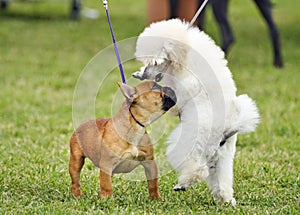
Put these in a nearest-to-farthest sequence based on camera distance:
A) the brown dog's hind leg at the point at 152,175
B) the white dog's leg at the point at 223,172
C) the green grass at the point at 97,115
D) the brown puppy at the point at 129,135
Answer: the brown puppy at the point at 129,135, the brown dog's hind leg at the point at 152,175, the white dog's leg at the point at 223,172, the green grass at the point at 97,115

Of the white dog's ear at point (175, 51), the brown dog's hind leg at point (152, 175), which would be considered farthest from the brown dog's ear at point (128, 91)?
the brown dog's hind leg at point (152, 175)

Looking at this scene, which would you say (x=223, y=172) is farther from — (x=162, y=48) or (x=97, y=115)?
(x=97, y=115)

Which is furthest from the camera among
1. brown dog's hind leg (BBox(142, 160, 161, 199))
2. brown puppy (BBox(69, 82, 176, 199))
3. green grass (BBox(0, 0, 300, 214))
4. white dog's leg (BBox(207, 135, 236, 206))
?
green grass (BBox(0, 0, 300, 214))

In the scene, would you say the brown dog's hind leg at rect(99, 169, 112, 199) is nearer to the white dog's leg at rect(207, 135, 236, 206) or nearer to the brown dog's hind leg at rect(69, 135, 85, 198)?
the brown dog's hind leg at rect(69, 135, 85, 198)

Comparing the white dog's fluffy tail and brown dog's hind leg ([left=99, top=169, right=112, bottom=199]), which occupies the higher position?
the white dog's fluffy tail

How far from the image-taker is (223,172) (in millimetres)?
4070

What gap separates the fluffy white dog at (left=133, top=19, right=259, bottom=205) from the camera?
3.87m

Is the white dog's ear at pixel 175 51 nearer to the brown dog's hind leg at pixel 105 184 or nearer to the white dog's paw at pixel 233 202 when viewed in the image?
the brown dog's hind leg at pixel 105 184

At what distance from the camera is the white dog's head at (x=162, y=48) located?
3.84 meters

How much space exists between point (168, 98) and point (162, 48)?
0.92ft

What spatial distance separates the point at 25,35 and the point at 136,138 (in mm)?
8705

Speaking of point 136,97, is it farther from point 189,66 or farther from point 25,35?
point 25,35

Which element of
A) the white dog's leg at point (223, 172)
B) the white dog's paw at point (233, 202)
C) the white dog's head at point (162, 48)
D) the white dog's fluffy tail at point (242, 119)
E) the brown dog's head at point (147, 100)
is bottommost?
the white dog's paw at point (233, 202)

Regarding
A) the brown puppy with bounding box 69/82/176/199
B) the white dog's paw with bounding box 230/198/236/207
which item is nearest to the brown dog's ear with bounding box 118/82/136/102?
the brown puppy with bounding box 69/82/176/199
